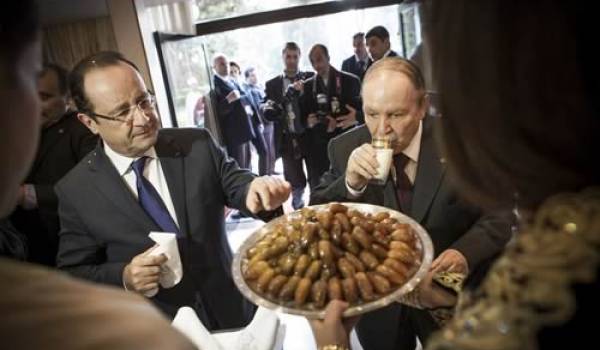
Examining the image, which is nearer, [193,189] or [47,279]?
[47,279]

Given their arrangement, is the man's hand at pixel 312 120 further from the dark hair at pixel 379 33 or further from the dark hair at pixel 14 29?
the dark hair at pixel 14 29

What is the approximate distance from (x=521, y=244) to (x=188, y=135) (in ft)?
4.79

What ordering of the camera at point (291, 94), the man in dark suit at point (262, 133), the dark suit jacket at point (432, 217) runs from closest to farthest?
the dark suit jacket at point (432, 217), the camera at point (291, 94), the man in dark suit at point (262, 133)

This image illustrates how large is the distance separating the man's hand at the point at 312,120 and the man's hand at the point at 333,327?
322 cm

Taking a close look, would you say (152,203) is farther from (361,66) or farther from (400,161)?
(361,66)

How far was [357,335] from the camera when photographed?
1.67 metres

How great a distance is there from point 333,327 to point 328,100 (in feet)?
10.9

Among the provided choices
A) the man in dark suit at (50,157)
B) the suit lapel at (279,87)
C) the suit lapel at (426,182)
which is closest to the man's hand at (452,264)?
the suit lapel at (426,182)

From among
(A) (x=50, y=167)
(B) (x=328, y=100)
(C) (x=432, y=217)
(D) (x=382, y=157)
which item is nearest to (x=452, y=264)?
(C) (x=432, y=217)

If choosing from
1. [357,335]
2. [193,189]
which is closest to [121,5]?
[193,189]

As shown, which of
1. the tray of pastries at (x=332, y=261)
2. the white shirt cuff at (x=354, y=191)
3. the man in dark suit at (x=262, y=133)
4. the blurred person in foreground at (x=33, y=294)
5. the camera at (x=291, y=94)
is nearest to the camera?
the blurred person in foreground at (x=33, y=294)

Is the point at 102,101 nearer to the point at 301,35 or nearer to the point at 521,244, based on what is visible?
Result: the point at 521,244

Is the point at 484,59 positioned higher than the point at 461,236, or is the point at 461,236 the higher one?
the point at 484,59

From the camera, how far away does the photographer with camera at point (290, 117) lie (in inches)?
167
